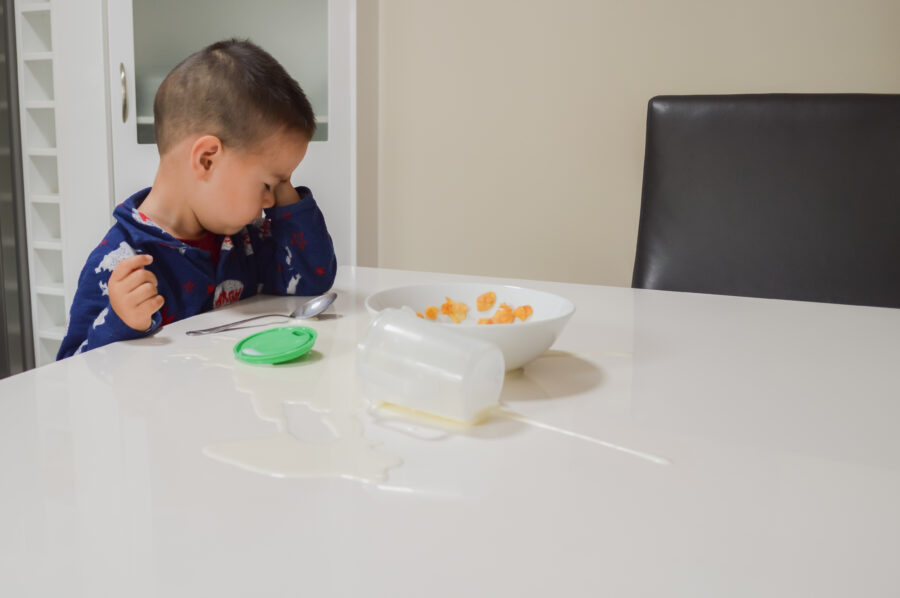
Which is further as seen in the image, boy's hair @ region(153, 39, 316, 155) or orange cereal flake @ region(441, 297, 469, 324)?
boy's hair @ region(153, 39, 316, 155)

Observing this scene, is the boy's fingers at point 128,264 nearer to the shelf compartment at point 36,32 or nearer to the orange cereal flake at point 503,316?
the orange cereal flake at point 503,316

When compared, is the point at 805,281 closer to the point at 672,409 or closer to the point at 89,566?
the point at 672,409

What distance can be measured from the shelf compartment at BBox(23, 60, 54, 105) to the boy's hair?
1.60 m

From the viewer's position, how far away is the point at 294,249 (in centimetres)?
106

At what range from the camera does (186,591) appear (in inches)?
12.2

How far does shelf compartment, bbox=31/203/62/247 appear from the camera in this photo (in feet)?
7.71

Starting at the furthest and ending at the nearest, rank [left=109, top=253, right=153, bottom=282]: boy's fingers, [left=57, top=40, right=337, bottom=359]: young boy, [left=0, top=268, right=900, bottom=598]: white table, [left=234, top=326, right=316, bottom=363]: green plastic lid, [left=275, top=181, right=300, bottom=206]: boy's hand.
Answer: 1. [left=275, top=181, right=300, bottom=206]: boy's hand
2. [left=57, top=40, right=337, bottom=359]: young boy
3. [left=109, top=253, right=153, bottom=282]: boy's fingers
4. [left=234, top=326, right=316, bottom=363]: green plastic lid
5. [left=0, top=268, right=900, bottom=598]: white table

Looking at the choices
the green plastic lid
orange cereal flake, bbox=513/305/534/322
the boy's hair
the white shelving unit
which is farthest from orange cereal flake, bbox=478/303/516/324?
the white shelving unit

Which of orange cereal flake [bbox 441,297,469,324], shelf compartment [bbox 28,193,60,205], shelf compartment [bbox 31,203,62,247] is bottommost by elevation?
shelf compartment [bbox 31,203,62,247]

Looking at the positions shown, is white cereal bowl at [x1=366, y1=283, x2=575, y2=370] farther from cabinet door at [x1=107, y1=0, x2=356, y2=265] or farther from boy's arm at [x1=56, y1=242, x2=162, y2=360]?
cabinet door at [x1=107, y1=0, x2=356, y2=265]

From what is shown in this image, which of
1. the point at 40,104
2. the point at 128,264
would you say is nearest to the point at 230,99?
the point at 128,264

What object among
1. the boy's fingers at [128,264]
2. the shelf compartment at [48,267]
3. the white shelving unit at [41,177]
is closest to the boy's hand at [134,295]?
the boy's fingers at [128,264]

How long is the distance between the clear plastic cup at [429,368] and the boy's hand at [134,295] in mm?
301

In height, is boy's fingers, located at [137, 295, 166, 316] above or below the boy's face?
below
